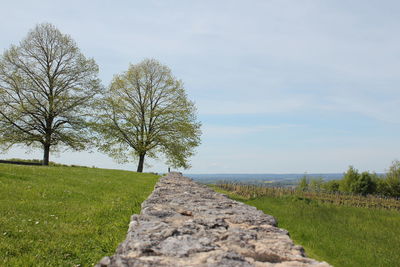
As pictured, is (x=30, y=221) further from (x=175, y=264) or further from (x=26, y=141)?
(x=26, y=141)

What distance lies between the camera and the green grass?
18.1 ft

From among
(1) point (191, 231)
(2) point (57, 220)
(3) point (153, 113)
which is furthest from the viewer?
(3) point (153, 113)

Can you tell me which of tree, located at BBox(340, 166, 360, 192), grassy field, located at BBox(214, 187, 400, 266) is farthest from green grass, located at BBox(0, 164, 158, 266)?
tree, located at BBox(340, 166, 360, 192)

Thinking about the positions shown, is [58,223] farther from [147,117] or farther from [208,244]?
[147,117]

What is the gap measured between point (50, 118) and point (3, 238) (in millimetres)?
25469

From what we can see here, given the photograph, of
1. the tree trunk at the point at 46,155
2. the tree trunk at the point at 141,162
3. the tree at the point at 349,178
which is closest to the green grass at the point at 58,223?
the tree trunk at the point at 46,155

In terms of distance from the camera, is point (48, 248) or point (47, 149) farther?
point (47, 149)

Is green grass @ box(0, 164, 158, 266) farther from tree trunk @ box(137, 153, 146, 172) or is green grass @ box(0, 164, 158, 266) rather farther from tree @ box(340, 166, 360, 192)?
tree @ box(340, 166, 360, 192)

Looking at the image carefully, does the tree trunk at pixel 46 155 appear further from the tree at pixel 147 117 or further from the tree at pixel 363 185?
the tree at pixel 363 185

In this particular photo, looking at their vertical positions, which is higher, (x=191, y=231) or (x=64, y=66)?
(x=64, y=66)

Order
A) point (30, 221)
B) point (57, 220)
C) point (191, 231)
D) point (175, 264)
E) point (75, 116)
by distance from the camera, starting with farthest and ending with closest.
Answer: point (75, 116) → point (57, 220) → point (30, 221) → point (191, 231) → point (175, 264)

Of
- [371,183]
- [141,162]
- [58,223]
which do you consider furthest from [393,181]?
[58,223]

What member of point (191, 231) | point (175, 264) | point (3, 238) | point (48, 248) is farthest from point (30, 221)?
point (175, 264)

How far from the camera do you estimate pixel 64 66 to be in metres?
29.2
